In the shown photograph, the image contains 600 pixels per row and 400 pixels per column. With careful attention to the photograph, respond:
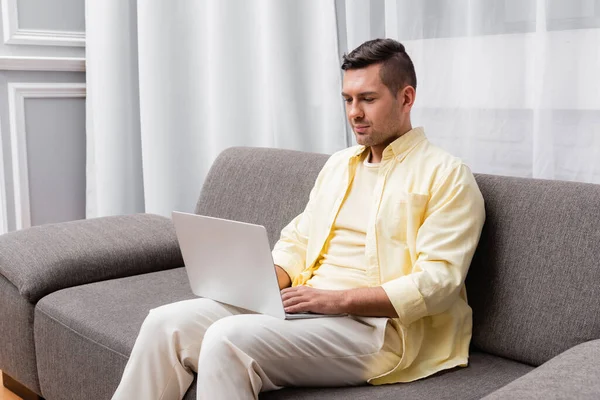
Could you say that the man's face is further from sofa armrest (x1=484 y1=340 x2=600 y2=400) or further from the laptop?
sofa armrest (x1=484 y1=340 x2=600 y2=400)

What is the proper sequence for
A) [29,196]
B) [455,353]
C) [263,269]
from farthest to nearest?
[29,196], [455,353], [263,269]

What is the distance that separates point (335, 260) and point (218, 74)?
4.87 ft

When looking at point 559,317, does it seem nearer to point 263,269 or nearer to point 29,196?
point 263,269

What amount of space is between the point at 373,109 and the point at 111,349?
881mm

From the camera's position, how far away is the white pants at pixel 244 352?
1679 millimetres

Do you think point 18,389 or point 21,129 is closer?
point 18,389

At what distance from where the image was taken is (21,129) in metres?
3.46

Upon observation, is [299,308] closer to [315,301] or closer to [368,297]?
[315,301]

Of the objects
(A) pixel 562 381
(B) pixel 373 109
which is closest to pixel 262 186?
(B) pixel 373 109

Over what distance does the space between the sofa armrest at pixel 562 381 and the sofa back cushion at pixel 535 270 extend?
0.25m

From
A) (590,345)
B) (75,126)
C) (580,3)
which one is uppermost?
(580,3)

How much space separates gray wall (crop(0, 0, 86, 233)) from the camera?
3.42 m

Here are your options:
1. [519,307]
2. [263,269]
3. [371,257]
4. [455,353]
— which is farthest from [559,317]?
[263,269]

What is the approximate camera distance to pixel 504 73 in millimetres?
2338
